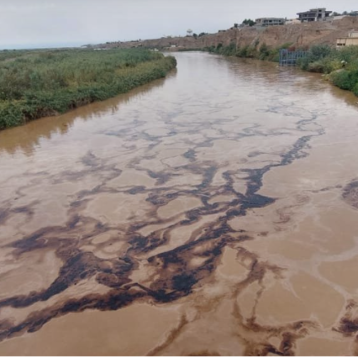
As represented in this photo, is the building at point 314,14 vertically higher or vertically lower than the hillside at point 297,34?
higher

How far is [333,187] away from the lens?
6.51 metres

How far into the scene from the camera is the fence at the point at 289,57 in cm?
3003

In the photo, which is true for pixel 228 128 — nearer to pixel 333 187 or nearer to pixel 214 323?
pixel 333 187

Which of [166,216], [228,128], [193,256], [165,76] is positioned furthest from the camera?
[165,76]

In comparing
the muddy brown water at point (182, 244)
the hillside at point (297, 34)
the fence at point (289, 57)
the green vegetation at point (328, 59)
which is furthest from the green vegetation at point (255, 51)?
the muddy brown water at point (182, 244)

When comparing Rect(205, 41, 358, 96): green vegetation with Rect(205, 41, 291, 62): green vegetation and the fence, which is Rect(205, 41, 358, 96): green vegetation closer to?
Rect(205, 41, 291, 62): green vegetation

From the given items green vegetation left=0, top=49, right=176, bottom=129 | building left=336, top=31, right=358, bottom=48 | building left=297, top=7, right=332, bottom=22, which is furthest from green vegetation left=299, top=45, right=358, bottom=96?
building left=297, top=7, right=332, bottom=22

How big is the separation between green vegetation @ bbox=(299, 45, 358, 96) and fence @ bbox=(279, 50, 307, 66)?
2.89 meters

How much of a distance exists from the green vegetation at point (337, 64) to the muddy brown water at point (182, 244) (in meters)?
7.94

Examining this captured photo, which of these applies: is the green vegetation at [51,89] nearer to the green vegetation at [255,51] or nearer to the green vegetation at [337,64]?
the green vegetation at [337,64]

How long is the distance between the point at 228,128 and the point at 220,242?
6407 millimetres

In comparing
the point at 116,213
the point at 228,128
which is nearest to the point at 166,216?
the point at 116,213

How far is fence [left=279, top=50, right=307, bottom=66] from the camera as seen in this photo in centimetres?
3003

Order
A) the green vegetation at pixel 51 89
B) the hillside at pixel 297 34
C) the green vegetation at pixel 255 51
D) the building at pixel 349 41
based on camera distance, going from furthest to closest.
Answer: the green vegetation at pixel 255 51 < the hillside at pixel 297 34 < the building at pixel 349 41 < the green vegetation at pixel 51 89
